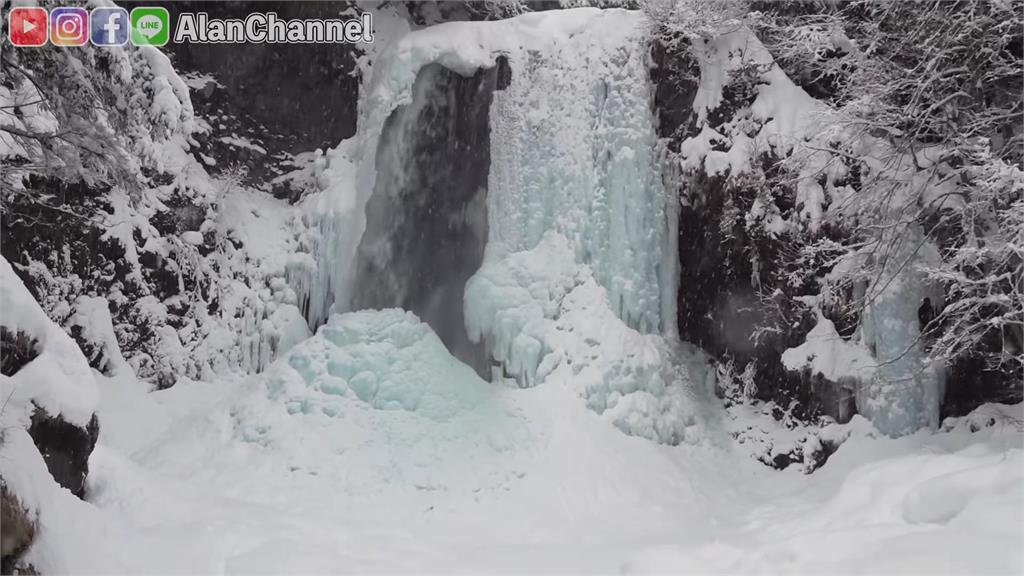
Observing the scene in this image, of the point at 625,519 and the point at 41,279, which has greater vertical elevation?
the point at 41,279

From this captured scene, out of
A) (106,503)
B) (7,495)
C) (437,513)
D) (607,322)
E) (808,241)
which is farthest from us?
(607,322)

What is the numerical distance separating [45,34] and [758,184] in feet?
24.0

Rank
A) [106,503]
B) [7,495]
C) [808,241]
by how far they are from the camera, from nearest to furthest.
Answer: [7,495]
[106,503]
[808,241]

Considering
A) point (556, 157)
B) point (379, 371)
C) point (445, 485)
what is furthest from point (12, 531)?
point (556, 157)

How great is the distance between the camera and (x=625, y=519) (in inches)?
308

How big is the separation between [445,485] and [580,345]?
2450mm

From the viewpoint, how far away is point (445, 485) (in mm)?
8312

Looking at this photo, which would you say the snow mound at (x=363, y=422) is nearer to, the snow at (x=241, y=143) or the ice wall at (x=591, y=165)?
the ice wall at (x=591, y=165)

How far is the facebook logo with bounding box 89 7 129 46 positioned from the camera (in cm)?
501

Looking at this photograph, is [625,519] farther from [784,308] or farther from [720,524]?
[784,308]

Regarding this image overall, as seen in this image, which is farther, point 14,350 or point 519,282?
point 519,282

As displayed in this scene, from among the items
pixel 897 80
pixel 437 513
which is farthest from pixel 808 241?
pixel 437 513

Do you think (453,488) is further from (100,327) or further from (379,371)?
(100,327)

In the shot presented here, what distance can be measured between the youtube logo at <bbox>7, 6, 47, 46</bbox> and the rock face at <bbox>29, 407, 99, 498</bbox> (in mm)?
2401
